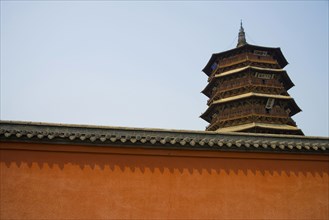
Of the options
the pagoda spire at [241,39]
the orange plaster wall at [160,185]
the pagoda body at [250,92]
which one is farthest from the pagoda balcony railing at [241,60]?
the orange plaster wall at [160,185]

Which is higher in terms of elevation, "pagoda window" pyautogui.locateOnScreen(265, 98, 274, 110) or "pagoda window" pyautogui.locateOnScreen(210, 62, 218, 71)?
"pagoda window" pyautogui.locateOnScreen(210, 62, 218, 71)

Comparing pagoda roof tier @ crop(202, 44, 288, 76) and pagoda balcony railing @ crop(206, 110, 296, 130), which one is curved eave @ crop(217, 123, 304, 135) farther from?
pagoda roof tier @ crop(202, 44, 288, 76)

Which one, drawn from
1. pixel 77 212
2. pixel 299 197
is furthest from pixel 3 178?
pixel 299 197

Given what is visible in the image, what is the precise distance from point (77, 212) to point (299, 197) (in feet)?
18.2

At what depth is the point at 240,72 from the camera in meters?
19.8

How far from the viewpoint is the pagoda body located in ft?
60.2

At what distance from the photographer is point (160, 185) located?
7.45 meters

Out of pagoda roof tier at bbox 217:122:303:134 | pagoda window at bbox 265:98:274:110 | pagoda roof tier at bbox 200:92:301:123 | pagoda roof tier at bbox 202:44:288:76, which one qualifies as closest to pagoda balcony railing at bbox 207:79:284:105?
pagoda roof tier at bbox 200:92:301:123

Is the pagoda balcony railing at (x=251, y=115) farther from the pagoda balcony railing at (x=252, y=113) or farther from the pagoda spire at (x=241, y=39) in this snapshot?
→ the pagoda spire at (x=241, y=39)

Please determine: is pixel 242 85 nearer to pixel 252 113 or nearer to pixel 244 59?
pixel 244 59

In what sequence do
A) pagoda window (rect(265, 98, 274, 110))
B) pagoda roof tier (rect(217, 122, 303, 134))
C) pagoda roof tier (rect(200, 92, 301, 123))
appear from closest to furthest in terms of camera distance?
pagoda roof tier (rect(217, 122, 303, 134))
pagoda roof tier (rect(200, 92, 301, 123))
pagoda window (rect(265, 98, 274, 110))

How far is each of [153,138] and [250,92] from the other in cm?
1288

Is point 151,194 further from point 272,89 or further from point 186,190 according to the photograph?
point 272,89

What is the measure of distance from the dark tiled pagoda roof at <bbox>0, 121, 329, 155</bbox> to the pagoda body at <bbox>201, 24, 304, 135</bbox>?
31.4ft
